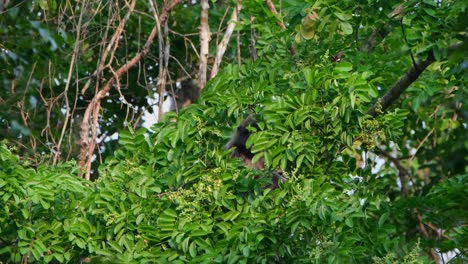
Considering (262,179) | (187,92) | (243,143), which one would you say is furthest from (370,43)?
(187,92)

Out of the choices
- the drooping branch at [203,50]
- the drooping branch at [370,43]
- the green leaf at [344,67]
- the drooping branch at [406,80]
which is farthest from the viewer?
the drooping branch at [203,50]

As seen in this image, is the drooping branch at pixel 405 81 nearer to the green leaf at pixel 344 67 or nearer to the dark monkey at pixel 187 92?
the green leaf at pixel 344 67

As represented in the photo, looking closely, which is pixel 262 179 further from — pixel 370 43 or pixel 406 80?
pixel 370 43

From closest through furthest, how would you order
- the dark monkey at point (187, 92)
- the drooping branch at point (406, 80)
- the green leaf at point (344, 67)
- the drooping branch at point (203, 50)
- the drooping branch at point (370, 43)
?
the green leaf at point (344, 67) → the drooping branch at point (406, 80) → the drooping branch at point (370, 43) → the drooping branch at point (203, 50) → the dark monkey at point (187, 92)

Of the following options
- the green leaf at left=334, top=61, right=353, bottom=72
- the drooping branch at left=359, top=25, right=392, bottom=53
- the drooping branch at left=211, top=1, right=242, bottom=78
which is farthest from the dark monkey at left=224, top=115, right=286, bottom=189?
the drooping branch at left=211, top=1, right=242, bottom=78

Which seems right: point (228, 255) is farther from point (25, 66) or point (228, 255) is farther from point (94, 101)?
point (94, 101)

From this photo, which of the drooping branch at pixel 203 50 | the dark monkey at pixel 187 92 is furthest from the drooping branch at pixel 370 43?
the dark monkey at pixel 187 92

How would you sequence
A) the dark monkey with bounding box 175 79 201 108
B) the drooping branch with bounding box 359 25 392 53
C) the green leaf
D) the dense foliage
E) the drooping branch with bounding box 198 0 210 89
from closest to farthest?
1. the dense foliage
2. the green leaf
3. the drooping branch with bounding box 359 25 392 53
4. the drooping branch with bounding box 198 0 210 89
5. the dark monkey with bounding box 175 79 201 108

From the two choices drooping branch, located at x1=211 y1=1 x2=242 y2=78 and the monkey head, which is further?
drooping branch, located at x1=211 y1=1 x2=242 y2=78

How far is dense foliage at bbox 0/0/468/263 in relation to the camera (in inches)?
156

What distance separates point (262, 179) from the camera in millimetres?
4168

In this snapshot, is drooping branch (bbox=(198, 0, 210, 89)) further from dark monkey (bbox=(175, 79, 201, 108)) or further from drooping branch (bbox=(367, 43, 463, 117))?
drooping branch (bbox=(367, 43, 463, 117))

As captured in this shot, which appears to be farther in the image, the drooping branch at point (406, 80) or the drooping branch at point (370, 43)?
the drooping branch at point (370, 43)

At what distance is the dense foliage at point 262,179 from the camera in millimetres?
3955
